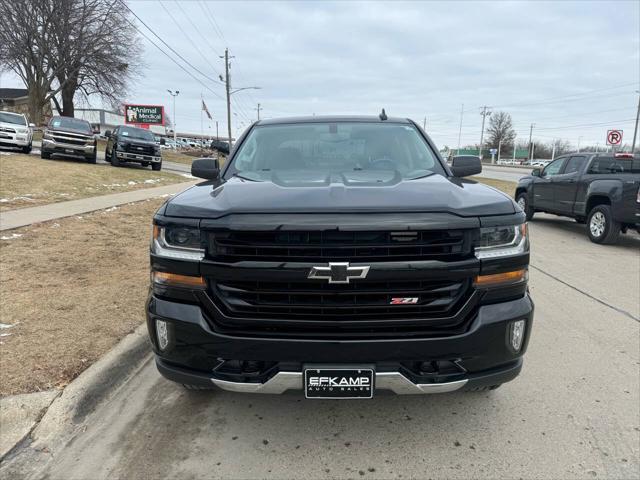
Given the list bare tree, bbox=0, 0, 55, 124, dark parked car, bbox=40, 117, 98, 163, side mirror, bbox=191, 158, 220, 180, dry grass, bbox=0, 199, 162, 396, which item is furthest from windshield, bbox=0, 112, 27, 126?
side mirror, bbox=191, 158, 220, 180

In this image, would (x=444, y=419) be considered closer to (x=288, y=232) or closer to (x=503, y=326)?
(x=503, y=326)

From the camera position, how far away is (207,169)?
3.74 metres

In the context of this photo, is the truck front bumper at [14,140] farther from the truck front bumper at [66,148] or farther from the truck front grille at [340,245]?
the truck front grille at [340,245]

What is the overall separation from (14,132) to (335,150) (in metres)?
19.2

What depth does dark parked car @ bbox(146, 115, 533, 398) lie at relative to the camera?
2340 mm

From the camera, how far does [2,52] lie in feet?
108

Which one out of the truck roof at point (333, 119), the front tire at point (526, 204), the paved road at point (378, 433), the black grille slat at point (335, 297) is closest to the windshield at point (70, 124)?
the front tire at point (526, 204)

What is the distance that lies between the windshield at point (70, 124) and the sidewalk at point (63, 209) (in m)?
7.47

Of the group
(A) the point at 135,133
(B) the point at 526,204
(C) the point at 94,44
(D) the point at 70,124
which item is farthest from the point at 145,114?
(B) the point at 526,204

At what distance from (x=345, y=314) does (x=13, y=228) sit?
7030 mm

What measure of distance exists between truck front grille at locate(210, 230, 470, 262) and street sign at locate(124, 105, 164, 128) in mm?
55094

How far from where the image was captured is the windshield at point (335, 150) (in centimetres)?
363

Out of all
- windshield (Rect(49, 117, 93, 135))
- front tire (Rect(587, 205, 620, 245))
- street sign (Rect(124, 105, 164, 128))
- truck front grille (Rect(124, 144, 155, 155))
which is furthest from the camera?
street sign (Rect(124, 105, 164, 128))

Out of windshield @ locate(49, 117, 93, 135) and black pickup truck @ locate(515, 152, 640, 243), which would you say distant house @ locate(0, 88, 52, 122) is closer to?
windshield @ locate(49, 117, 93, 135)
